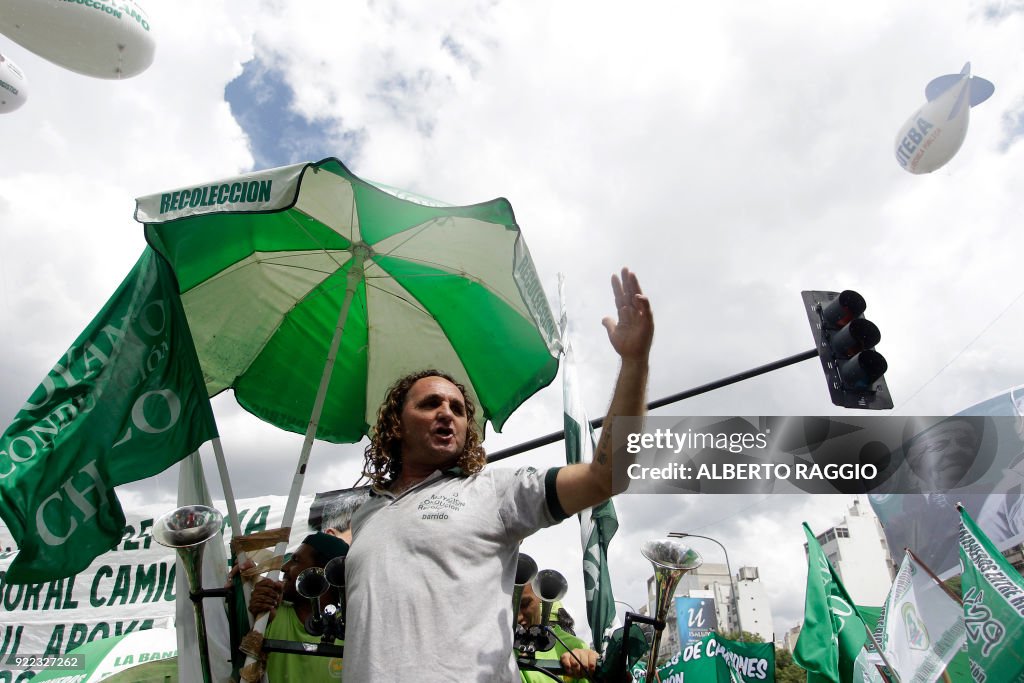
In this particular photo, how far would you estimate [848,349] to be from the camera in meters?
5.31

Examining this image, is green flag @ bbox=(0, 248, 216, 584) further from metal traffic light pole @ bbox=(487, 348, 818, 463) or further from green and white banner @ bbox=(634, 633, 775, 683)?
green and white banner @ bbox=(634, 633, 775, 683)

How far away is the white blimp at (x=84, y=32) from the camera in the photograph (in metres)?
6.20

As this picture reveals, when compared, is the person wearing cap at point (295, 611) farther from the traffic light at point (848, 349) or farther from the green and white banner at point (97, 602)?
the traffic light at point (848, 349)

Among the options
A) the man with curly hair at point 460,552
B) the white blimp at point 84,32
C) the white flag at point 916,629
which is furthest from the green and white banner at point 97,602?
the white flag at point 916,629

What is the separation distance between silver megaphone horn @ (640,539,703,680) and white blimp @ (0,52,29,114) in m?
9.44

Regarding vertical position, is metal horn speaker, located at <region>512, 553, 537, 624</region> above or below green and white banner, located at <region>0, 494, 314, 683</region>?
below

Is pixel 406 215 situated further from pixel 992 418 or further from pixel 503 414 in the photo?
pixel 992 418

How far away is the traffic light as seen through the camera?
5.15 metres

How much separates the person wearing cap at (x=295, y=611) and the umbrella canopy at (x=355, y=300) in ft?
3.57

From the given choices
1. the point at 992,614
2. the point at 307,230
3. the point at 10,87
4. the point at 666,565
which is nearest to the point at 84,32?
the point at 10,87

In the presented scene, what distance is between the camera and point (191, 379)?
337cm

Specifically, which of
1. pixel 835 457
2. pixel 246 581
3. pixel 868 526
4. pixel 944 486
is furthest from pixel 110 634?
pixel 868 526

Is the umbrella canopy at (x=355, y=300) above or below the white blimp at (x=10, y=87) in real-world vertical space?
below

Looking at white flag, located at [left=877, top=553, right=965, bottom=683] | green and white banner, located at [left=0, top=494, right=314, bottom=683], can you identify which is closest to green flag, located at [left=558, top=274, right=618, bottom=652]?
green and white banner, located at [left=0, top=494, right=314, bottom=683]
